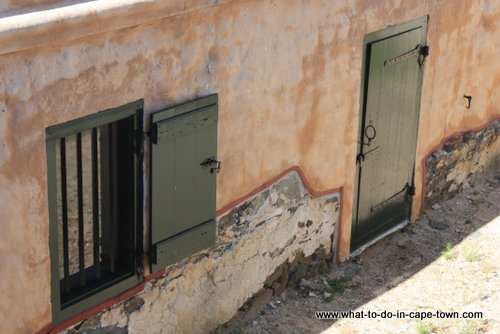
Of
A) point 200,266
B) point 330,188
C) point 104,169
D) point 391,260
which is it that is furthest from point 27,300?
point 391,260

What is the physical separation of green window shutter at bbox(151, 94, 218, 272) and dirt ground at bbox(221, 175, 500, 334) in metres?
1.08

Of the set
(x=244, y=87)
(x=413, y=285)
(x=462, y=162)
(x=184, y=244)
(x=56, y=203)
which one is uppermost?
(x=244, y=87)

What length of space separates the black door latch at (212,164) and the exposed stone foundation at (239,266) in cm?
51

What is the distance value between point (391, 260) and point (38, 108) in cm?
439

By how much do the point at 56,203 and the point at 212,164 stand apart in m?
1.32

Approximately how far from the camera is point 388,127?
349 inches

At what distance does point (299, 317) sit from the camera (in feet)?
26.1

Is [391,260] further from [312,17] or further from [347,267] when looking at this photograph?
[312,17]

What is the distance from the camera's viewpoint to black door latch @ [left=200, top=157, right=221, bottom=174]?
22.4 feet

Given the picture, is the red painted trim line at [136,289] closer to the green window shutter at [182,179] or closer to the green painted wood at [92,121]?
the green window shutter at [182,179]

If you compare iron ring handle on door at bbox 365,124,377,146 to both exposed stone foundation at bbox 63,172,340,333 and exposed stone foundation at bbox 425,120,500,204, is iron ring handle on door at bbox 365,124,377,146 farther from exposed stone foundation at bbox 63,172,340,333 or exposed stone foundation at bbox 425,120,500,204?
exposed stone foundation at bbox 425,120,500,204

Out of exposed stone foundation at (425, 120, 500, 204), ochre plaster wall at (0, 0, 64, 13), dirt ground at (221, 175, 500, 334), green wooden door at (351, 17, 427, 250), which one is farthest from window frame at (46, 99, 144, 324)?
exposed stone foundation at (425, 120, 500, 204)

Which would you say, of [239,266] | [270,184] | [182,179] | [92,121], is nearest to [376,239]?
[270,184]

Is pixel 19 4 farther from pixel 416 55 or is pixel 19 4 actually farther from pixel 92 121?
pixel 416 55
